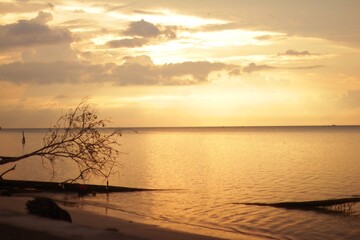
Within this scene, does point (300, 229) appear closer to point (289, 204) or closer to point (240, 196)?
point (289, 204)

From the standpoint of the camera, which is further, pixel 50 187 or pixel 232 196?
pixel 232 196

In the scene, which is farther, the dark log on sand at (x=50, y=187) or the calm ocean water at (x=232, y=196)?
the dark log on sand at (x=50, y=187)

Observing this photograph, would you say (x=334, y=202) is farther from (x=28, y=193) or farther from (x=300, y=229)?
(x=28, y=193)

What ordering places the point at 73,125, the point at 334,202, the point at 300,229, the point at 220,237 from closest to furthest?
the point at 220,237 < the point at 73,125 < the point at 300,229 < the point at 334,202

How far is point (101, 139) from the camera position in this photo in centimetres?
2153

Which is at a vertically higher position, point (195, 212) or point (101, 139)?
point (101, 139)

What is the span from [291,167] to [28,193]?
122 ft

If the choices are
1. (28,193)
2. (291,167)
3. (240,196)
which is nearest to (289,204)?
(240,196)

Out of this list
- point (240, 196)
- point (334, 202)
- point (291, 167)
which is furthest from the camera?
point (291, 167)

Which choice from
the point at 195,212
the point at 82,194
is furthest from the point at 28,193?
the point at 195,212

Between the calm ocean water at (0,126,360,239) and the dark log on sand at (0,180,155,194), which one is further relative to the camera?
the dark log on sand at (0,180,155,194)

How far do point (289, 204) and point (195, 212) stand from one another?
5534 millimetres

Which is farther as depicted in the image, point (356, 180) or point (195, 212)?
point (356, 180)

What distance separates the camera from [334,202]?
27.0 m
